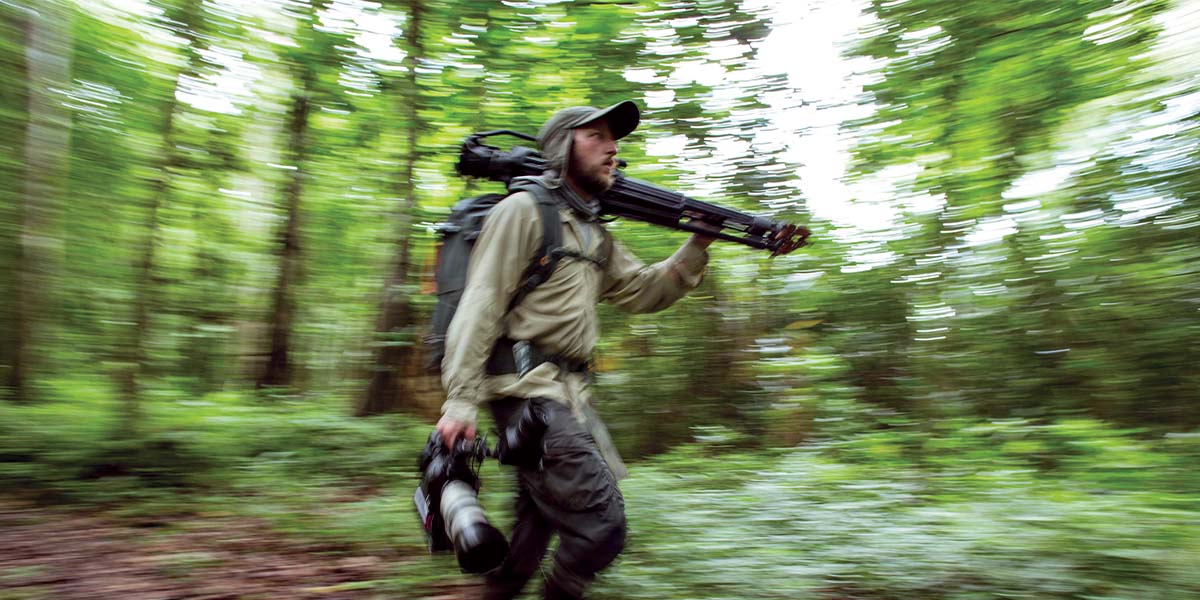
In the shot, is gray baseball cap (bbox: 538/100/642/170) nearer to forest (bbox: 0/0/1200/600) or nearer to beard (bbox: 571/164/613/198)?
beard (bbox: 571/164/613/198)

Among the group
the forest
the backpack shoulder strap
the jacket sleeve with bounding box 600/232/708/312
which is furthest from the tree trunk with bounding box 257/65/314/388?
the backpack shoulder strap

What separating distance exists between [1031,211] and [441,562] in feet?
15.8

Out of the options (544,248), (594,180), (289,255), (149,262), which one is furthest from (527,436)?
(289,255)

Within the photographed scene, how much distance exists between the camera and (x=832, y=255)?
21.3ft

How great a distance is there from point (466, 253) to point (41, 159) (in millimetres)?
6502

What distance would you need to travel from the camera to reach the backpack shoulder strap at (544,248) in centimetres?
291

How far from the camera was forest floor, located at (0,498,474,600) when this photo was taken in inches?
161

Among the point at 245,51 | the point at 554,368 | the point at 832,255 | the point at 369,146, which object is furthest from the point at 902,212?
the point at 245,51

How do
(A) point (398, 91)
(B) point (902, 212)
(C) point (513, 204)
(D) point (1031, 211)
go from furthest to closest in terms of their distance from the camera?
(A) point (398, 91) < (B) point (902, 212) < (D) point (1031, 211) < (C) point (513, 204)

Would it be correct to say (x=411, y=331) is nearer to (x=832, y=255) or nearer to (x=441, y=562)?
(x=441, y=562)

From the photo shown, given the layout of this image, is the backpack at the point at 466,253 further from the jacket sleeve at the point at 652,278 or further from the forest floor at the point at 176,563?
the forest floor at the point at 176,563

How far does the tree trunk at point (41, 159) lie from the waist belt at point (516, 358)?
660 centimetres

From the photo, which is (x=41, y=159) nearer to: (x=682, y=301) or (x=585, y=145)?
(x=682, y=301)

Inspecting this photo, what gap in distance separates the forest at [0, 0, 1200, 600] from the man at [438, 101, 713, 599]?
1090 mm
